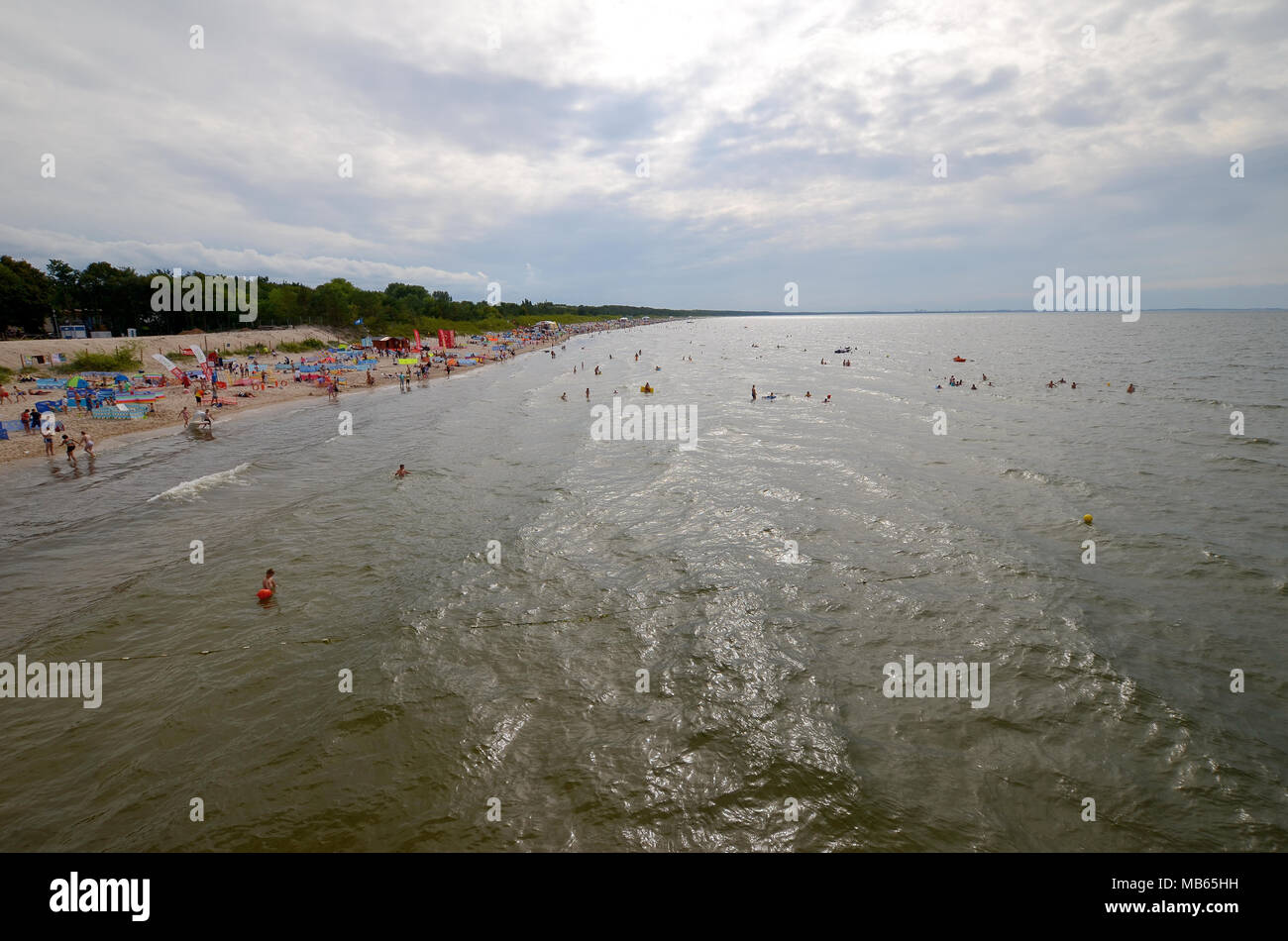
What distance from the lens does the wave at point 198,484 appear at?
2578cm

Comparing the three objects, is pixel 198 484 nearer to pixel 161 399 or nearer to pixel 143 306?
pixel 161 399

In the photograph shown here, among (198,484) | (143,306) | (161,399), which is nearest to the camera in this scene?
(198,484)

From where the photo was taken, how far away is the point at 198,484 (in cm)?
2741

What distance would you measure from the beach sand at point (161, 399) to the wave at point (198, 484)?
11.7 metres

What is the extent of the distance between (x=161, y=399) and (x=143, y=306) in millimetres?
50788

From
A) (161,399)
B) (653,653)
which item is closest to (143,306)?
(161,399)

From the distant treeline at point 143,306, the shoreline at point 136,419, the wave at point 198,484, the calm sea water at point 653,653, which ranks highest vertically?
the distant treeline at point 143,306

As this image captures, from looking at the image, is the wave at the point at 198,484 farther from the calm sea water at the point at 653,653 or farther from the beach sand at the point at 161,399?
the beach sand at the point at 161,399

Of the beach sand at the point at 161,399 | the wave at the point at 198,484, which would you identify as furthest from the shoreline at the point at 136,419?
the wave at the point at 198,484

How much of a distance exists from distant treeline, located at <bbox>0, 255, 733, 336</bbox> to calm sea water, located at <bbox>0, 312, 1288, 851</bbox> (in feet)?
203
